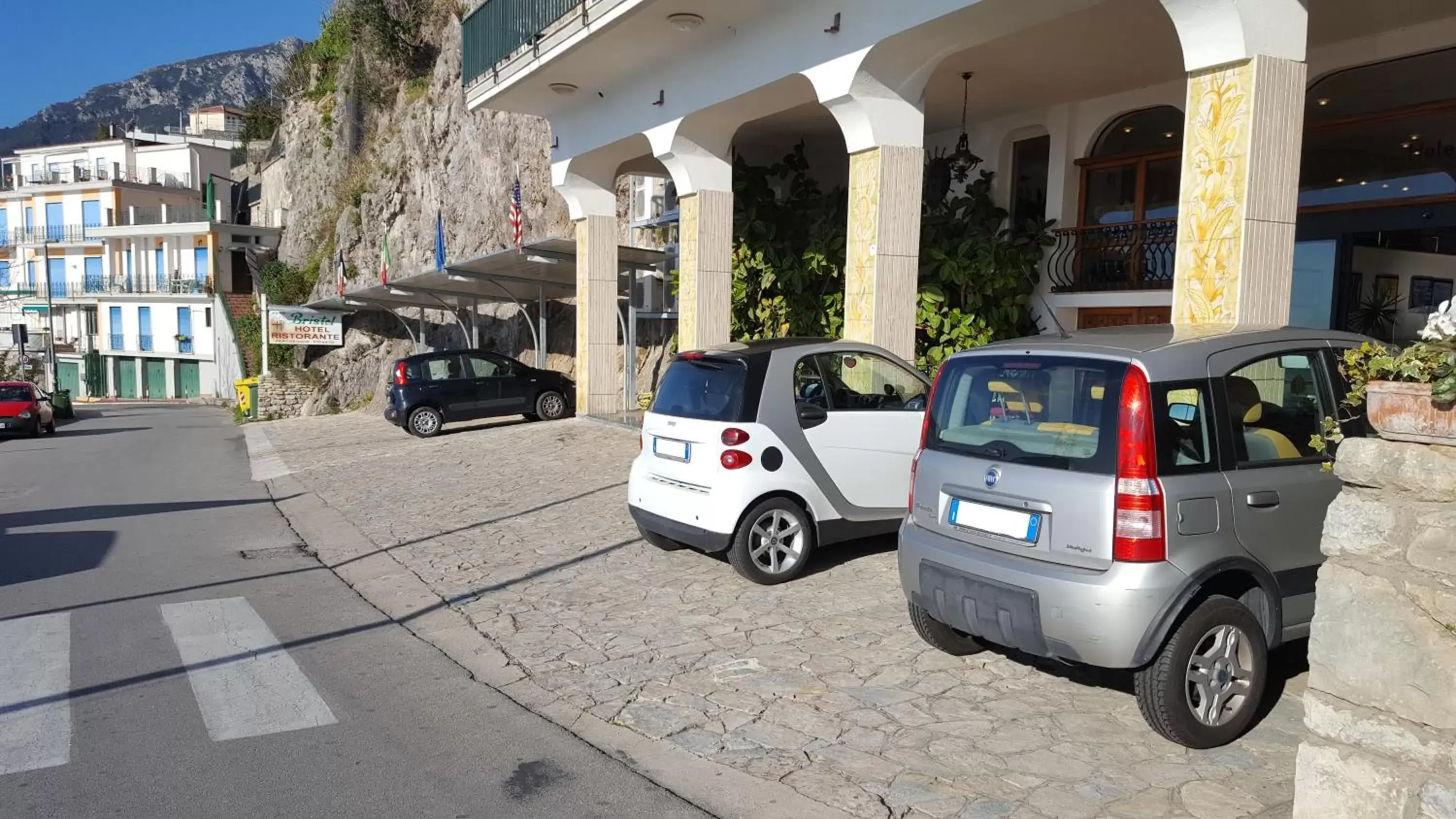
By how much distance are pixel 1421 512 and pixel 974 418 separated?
218 cm

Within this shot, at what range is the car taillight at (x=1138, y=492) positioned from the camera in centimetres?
418

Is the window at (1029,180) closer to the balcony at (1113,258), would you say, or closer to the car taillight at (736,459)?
the balcony at (1113,258)

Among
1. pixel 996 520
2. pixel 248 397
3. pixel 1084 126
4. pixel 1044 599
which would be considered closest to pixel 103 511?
pixel 996 520

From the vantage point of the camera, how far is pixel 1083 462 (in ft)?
14.4

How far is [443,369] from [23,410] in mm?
13786

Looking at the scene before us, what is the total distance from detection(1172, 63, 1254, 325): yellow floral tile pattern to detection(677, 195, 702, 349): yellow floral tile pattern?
7860 millimetres

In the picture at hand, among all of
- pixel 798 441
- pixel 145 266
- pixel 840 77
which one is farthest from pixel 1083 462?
pixel 145 266

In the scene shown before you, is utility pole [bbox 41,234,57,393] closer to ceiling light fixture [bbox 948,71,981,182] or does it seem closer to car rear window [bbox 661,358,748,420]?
ceiling light fixture [bbox 948,71,981,182]

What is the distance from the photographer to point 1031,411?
4.73 meters

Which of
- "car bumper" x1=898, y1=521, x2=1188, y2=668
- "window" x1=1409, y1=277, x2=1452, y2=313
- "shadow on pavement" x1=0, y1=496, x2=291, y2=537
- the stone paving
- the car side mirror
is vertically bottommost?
"shadow on pavement" x1=0, y1=496, x2=291, y2=537

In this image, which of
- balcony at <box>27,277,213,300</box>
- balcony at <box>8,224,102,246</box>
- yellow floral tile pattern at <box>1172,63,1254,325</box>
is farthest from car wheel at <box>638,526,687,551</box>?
balcony at <box>8,224,102,246</box>

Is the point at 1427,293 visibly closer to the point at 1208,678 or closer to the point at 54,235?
the point at 1208,678

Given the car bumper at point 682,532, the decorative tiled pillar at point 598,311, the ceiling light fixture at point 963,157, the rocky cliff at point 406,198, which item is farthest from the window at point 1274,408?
the rocky cliff at point 406,198

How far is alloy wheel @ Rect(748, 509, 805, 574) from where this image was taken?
7.24 meters
